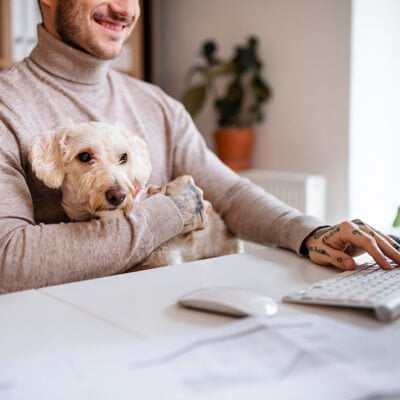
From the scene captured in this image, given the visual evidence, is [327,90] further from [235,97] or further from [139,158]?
[139,158]

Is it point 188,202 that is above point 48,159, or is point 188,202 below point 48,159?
below

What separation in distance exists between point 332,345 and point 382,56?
8.76 feet

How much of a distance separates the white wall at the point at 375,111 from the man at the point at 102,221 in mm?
1576

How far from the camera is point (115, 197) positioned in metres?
1.16

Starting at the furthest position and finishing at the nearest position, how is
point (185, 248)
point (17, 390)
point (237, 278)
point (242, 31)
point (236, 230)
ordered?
point (242, 31), point (236, 230), point (185, 248), point (237, 278), point (17, 390)

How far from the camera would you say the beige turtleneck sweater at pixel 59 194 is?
110 cm

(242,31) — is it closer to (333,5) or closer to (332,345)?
(333,5)

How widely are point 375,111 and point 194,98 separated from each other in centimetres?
107

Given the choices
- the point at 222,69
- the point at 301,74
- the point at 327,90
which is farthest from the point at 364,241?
the point at 222,69

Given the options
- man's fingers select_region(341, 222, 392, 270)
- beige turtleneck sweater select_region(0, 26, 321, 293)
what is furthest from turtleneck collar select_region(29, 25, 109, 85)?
man's fingers select_region(341, 222, 392, 270)

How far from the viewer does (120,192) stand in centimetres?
116

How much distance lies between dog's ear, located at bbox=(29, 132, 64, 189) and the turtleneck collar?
0.95ft

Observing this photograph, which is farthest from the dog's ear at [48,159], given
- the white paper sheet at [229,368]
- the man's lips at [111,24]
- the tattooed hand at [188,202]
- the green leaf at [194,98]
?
the green leaf at [194,98]

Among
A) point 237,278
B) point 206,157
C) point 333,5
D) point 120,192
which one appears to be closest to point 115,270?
point 120,192
